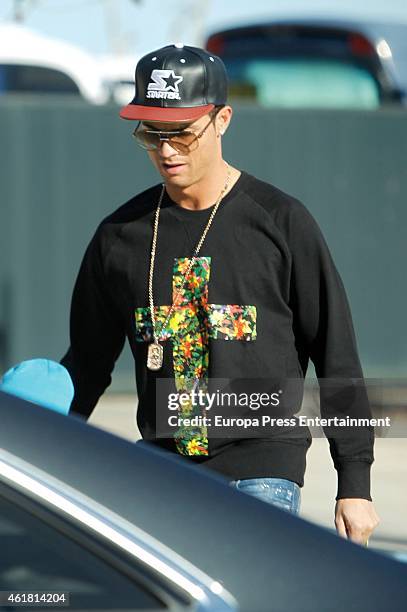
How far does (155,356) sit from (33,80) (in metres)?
11.6

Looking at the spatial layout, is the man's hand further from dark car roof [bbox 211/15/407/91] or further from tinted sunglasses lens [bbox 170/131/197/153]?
dark car roof [bbox 211/15/407/91]

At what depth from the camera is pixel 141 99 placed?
323 centimetres

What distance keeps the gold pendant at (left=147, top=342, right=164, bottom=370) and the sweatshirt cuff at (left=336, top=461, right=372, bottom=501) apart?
49cm

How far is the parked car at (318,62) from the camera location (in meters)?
13.3

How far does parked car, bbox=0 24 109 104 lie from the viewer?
1430 centimetres

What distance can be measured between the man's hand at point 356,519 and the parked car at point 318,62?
10437 mm

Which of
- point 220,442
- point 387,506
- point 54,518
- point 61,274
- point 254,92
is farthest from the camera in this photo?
point 254,92

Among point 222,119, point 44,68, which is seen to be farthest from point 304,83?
point 222,119

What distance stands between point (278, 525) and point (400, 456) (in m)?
6.46

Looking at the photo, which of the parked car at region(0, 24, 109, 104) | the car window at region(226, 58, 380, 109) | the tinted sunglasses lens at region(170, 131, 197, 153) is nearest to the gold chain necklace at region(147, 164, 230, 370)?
the tinted sunglasses lens at region(170, 131, 197, 153)

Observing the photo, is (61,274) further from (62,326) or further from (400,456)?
(400,456)

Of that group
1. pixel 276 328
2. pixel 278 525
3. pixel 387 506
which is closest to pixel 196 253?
pixel 276 328

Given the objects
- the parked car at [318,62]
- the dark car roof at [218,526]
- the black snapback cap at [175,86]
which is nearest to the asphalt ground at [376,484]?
the black snapback cap at [175,86]

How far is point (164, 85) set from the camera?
3.19 metres
